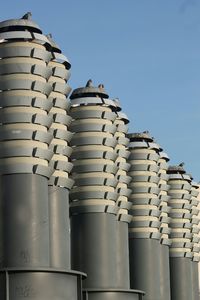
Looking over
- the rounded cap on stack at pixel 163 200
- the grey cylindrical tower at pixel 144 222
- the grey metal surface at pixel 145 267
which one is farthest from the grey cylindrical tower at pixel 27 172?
the rounded cap on stack at pixel 163 200

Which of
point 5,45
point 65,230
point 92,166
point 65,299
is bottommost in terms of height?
point 65,299

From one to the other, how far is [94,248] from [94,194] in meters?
4.79

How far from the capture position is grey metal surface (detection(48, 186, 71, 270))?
64.7 metres

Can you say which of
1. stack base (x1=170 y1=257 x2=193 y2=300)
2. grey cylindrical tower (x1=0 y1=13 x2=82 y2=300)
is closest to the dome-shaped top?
grey cylindrical tower (x1=0 y1=13 x2=82 y2=300)

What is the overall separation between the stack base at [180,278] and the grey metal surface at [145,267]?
13222mm

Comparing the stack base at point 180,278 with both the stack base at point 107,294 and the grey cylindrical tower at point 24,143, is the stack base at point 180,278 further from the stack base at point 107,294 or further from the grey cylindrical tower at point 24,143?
the grey cylindrical tower at point 24,143

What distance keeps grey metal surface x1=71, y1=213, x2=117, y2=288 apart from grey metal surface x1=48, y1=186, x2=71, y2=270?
24.1 ft

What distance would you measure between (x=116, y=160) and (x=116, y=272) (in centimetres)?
1156

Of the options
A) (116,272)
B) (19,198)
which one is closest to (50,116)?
(19,198)

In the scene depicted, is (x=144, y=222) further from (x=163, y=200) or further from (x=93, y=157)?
(x=93, y=157)

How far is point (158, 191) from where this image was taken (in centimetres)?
9362

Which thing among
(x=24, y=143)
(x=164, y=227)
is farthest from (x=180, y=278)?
(x=24, y=143)

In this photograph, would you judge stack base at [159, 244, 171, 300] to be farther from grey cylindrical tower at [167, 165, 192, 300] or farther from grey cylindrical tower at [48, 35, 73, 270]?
grey cylindrical tower at [48, 35, 73, 270]

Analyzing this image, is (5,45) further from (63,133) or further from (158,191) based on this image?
(158,191)
